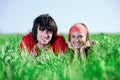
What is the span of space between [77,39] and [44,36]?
52 cm

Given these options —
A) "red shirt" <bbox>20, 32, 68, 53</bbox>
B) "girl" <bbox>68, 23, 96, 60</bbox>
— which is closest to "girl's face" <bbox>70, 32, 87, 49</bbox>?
"girl" <bbox>68, 23, 96, 60</bbox>

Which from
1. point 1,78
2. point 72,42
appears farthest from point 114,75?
point 72,42

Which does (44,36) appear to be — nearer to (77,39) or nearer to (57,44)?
(57,44)

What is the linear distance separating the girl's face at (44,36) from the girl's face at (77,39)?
38 centimetres

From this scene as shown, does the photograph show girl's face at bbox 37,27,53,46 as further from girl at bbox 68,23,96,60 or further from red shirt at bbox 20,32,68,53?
girl at bbox 68,23,96,60

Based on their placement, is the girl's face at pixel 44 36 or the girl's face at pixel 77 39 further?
the girl's face at pixel 44 36

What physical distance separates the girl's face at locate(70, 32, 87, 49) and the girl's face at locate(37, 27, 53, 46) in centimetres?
38

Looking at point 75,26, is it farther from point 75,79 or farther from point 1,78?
point 75,79

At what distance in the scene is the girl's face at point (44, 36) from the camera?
4.56 metres

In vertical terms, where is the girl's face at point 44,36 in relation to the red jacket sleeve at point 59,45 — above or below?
above

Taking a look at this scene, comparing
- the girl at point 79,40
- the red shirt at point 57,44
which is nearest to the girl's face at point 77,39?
the girl at point 79,40

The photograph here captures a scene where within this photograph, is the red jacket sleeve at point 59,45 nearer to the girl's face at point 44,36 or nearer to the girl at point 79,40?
the girl's face at point 44,36

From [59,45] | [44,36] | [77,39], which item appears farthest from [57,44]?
[77,39]

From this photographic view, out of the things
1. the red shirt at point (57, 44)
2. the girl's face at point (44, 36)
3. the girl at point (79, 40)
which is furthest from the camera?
the red shirt at point (57, 44)
